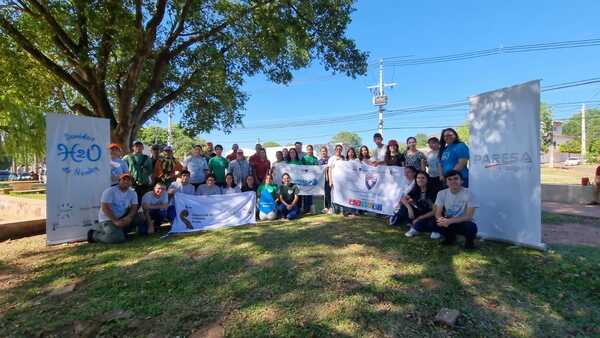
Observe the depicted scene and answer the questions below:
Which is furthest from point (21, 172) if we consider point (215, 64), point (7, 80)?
point (215, 64)

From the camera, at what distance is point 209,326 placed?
2854mm

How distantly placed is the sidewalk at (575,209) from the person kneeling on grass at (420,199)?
15.2ft

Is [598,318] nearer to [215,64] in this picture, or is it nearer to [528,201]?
[528,201]

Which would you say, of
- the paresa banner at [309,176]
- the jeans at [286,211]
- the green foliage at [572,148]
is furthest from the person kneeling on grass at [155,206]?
the green foliage at [572,148]

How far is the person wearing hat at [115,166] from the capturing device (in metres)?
6.39

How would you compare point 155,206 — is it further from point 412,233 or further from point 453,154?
point 453,154

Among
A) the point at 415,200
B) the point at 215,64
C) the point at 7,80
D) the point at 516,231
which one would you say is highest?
the point at 215,64

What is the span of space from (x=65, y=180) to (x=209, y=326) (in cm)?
458

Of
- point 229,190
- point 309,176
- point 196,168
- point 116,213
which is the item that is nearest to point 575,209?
point 309,176

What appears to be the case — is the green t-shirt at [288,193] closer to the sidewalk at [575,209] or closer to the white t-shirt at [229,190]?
the white t-shirt at [229,190]

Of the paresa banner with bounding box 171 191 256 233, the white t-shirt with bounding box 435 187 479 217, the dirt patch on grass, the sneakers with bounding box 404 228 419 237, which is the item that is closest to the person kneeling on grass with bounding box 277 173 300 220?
the paresa banner with bounding box 171 191 256 233

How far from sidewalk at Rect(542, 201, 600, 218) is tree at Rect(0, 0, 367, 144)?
6.24 meters

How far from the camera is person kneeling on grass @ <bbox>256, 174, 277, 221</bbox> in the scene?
7.42 m

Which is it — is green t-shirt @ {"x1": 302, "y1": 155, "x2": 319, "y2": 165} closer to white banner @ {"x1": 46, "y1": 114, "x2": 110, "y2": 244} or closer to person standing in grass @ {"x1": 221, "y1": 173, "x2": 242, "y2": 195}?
person standing in grass @ {"x1": 221, "y1": 173, "x2": 242, "y2": 195}
